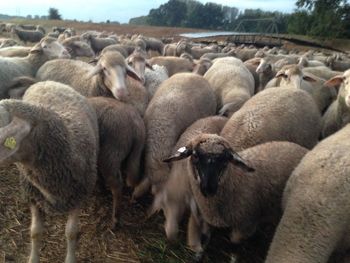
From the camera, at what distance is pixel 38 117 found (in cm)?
276

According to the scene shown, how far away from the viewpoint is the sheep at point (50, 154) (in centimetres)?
261

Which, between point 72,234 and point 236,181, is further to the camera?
point 236,181

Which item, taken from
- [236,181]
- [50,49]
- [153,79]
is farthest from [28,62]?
[236,181]

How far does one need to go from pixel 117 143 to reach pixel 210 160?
1.16 meters

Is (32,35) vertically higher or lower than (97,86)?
lower

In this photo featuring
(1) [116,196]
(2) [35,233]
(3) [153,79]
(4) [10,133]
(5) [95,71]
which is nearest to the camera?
(4) [10,133]

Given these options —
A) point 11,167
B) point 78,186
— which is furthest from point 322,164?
point 11,167

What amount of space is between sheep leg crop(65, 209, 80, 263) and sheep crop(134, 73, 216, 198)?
38.8 inches

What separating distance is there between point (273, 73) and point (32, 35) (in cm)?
1539

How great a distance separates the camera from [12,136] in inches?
100.0

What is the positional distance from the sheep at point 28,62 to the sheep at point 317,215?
367 centimetres

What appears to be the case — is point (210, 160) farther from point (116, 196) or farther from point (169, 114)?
point (169, 114)

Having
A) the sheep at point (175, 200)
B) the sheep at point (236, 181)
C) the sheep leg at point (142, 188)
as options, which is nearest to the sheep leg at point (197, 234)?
the sheep at point (175, 200)

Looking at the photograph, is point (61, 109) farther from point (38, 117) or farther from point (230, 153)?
point (230, 153)
